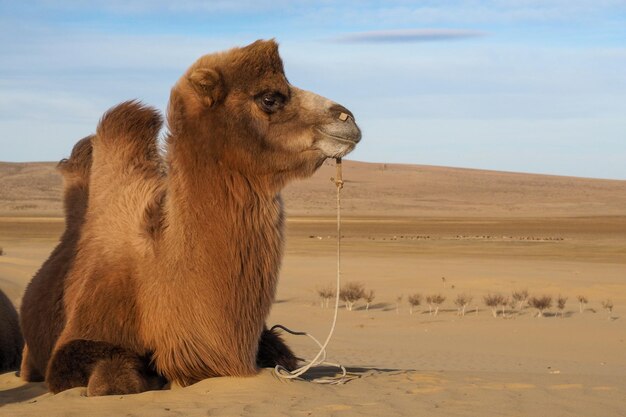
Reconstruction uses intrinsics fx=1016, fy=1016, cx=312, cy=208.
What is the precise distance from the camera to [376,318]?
60.3 ft

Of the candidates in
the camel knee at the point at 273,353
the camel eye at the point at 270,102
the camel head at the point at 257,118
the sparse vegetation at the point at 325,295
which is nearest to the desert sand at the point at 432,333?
the sparse vegetation at the point at 325,295

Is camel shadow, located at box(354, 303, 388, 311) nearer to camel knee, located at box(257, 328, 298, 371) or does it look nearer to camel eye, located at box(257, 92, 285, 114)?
camel knee, located at box(257, 328, 298, 371)

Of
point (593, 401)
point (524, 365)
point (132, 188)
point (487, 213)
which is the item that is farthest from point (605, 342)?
point (487, 213)

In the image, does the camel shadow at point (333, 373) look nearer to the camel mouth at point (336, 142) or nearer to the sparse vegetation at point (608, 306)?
the camel mouth at point (336, 142)

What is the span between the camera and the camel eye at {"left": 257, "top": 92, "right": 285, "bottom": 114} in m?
6.50

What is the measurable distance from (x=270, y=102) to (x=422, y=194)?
115 metres

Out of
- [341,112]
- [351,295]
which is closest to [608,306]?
[351,295]

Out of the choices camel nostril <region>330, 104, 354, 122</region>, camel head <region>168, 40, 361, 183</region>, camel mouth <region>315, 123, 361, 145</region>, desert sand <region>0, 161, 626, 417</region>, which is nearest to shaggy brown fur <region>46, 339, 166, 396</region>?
desert sand <region>0, 161, 626, 417</region>

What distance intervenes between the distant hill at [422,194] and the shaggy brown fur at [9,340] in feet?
238

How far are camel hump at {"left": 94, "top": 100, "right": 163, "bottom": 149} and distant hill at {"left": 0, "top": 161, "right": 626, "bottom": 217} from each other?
74.5m

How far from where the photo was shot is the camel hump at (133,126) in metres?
7.54

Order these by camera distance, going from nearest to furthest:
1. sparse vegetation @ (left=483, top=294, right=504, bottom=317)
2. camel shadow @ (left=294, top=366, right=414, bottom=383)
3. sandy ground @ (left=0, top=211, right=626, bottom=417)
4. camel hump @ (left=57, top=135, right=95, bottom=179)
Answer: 1. sandy ground @ (left=0, top=211, right=626, bottom=417)
2. camel shadow @ (left=294, top=366, right=414, bottom=383)
3. camel hump @ (left=57, top=135, right=95, bottom=179)
4. sparse vegetation @ (left=483, top=294, right=504, bottom=317)

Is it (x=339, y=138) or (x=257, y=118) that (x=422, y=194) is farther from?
(x=339, y=138)

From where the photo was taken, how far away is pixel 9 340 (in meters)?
9.34
